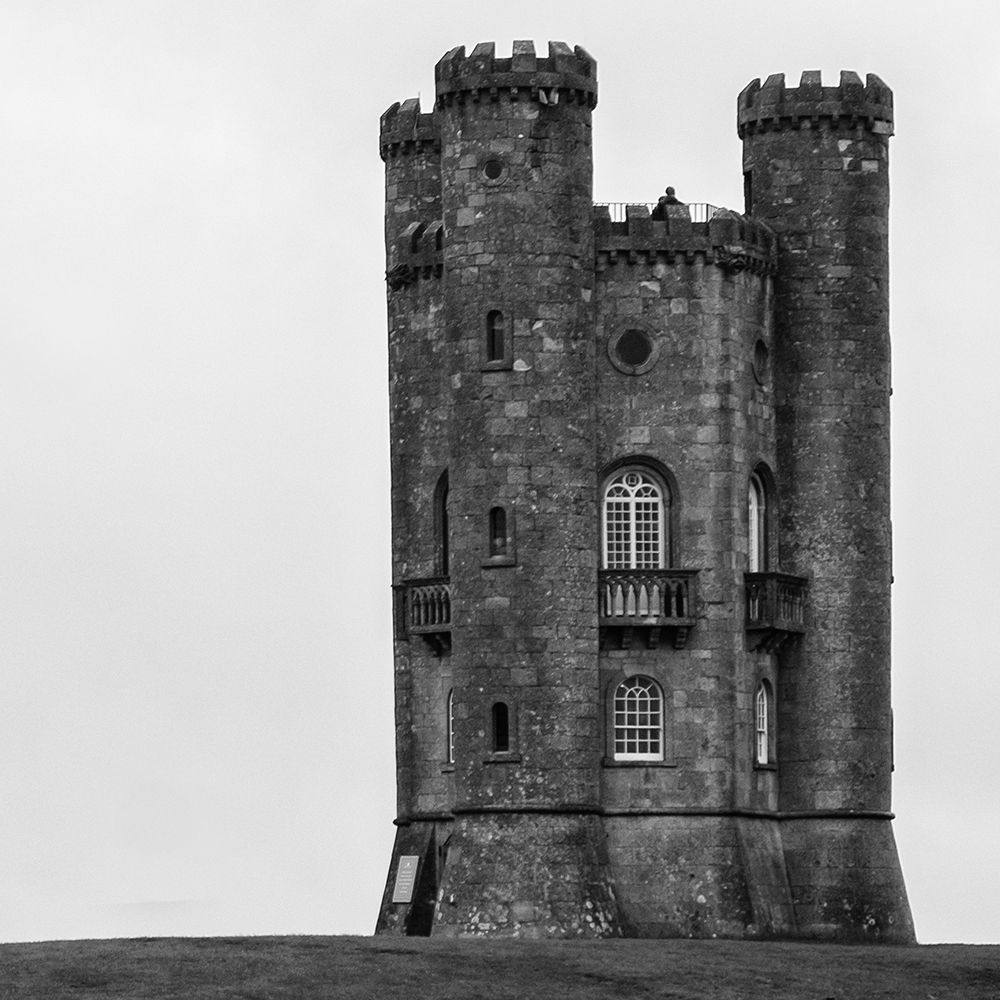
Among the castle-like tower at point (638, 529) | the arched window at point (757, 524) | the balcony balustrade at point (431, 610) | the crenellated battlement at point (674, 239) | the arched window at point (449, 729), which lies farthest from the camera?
the arched window at point (449, 729)

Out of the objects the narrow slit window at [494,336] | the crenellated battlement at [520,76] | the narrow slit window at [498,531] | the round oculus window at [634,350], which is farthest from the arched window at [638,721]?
the crenellated battlement at [520,76]

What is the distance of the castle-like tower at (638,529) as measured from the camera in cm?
8812

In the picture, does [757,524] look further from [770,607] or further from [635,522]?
[635,522]

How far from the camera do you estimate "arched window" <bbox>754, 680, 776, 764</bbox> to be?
91938 mm

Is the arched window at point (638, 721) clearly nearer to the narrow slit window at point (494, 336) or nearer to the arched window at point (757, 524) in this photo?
the arched window at point (757, 524)

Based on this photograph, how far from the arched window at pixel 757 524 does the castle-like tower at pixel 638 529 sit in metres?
0.09

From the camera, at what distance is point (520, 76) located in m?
89.1

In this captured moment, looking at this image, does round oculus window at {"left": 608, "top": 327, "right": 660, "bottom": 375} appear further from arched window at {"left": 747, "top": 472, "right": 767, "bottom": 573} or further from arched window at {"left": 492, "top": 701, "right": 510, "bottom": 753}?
arched window at {"left": 492, "top": 701, "right": 510, "bottom": 753}

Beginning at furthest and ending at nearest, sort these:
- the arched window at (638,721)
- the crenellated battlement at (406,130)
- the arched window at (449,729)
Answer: the crenellated battlement at (406,130), the arched window at (449,729), the arched window at (638,721)

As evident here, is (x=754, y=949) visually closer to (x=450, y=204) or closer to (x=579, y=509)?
(x=579, y=509)

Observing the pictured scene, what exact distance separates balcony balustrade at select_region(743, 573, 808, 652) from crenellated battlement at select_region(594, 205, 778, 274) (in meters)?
7.16

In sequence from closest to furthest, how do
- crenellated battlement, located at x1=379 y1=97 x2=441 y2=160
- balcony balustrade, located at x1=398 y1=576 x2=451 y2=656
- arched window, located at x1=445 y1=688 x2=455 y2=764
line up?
balcony balustrade, located at x1=398 y1=576 x2=451 y2=656 → arched window, located at x1=445 y1=688 x2=455 y2=764 → crenellated battlement, located at x1=379 y1=97 x2=441 y2=160

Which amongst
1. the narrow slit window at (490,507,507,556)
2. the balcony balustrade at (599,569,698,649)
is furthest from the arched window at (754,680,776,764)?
the narrow slit window at (490,507,507,556)

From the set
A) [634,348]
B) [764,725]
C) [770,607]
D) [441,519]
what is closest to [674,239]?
[634,348]
